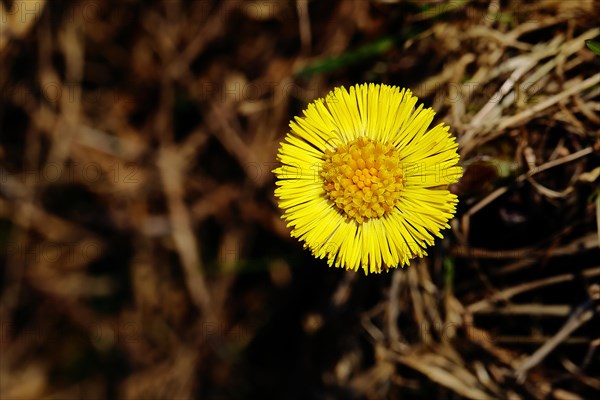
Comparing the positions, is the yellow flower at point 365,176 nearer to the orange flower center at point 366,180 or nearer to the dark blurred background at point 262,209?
the orange flower center at point 366,180

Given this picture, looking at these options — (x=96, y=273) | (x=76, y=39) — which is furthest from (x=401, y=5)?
(x=96, y=273)

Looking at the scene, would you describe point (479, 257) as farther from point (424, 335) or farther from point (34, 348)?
point (34, 348)

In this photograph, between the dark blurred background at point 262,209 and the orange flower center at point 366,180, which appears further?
the dark blurred background at point 262,209

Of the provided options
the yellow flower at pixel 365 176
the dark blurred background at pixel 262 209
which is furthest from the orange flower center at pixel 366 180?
the dark blurred background at pixel 262 209

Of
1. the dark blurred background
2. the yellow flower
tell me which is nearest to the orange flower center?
the yellow flower

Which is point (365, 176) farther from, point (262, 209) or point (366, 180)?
point (262, 209)

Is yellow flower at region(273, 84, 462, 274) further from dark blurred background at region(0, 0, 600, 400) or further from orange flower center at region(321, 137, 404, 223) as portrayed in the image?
dark blurred background at region(0, 0, 600, 400)

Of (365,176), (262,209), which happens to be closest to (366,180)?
(365,176)
